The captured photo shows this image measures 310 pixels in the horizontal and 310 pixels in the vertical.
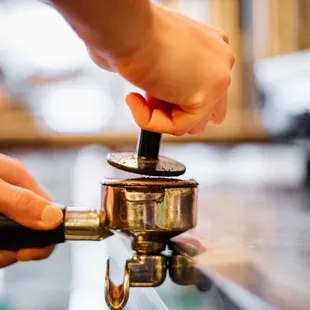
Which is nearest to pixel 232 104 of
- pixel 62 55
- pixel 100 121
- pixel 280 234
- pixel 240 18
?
pixel 240 18

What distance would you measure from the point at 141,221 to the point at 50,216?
0.07 meters

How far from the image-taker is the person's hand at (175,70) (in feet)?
1.25

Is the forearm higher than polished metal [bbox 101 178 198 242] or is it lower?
higher

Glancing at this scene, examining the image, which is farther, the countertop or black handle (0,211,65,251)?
black handle (0,211,65,251)

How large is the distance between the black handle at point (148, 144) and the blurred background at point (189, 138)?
9 centimetres

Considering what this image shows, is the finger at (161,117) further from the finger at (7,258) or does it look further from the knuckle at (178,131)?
the finger at (7,258)

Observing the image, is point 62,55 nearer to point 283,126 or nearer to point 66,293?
point 283,126

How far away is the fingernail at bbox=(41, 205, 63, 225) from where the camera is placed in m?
0.46

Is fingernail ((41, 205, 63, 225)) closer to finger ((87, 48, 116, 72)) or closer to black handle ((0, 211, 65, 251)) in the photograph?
black handle ((0, 211, 65, 251))

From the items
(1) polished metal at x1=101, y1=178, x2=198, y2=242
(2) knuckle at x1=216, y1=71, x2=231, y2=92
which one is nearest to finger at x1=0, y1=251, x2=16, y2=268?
(1) polished metal at x1=101, y1=178, x2=198, y2=242

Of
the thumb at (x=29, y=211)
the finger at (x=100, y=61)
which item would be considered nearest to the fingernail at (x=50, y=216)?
the thumb at (x=29, y=211)

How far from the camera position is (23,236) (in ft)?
1.54

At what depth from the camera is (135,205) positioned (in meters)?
0.43

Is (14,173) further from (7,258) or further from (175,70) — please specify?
(175,70)
